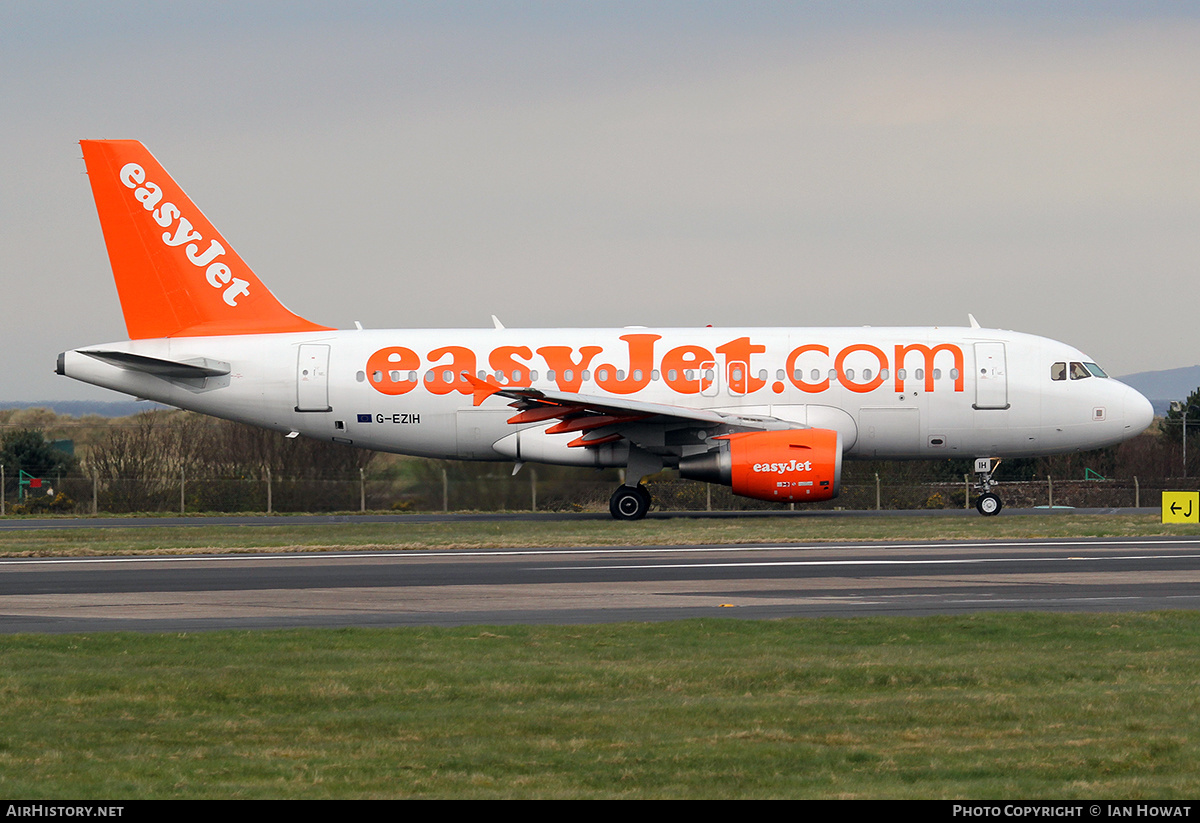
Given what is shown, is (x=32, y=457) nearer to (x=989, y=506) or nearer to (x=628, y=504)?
(x=628, y=504)

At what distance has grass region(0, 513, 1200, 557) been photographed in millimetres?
26328

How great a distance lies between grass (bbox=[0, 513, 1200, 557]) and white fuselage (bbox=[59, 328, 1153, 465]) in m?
1.95

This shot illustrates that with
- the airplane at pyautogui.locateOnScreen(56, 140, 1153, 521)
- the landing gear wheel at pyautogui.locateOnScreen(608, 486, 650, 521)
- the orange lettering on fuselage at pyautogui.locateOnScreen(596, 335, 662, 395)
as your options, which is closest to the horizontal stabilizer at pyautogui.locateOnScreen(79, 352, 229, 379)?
the airplane at pyautogui.locateOnScreen(56, 140, 1153, 521)

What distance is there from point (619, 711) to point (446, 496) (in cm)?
2717

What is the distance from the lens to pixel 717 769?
8180 mm

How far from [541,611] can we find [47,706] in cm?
674

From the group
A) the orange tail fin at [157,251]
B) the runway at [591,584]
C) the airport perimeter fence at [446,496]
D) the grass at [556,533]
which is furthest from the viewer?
the airport perimeter fence at [446,496]

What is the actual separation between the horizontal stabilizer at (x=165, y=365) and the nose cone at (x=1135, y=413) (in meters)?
20.7

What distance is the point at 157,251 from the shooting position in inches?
1281

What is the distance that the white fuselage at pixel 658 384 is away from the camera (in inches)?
1227

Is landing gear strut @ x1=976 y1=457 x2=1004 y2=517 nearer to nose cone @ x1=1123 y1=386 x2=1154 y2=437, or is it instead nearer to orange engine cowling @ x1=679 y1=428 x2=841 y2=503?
nose cone @ x1=1123 y1=386 x2=1154 y2=437

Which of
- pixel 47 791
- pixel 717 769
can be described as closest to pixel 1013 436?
pixel 717 769

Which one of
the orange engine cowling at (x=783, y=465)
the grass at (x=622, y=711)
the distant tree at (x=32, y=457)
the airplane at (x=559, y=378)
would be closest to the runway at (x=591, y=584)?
the grass at (x=622, y=711)

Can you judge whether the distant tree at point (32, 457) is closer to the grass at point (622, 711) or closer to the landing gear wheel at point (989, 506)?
the landing gear wheel at point (989, 506)
